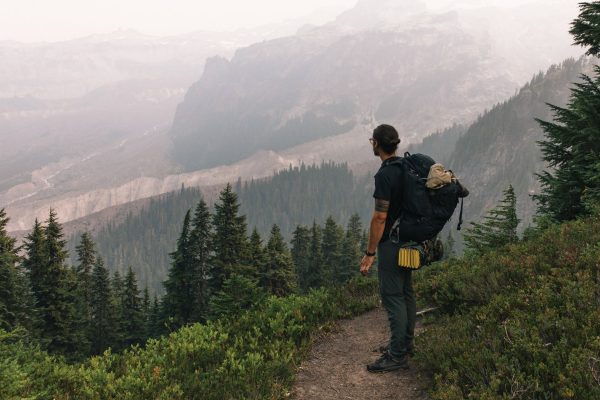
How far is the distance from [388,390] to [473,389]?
1.43 metres

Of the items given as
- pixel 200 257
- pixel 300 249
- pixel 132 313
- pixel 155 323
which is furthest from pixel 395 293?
pixel 300 249

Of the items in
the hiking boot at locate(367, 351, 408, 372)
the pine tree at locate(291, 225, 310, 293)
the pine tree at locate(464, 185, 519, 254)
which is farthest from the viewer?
the pine tree at locate(291, 225, 310, 293)

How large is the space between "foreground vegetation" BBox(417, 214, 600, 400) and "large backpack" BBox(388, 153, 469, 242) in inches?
65.0

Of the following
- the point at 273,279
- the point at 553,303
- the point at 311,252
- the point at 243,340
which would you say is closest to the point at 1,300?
the point at 273,279

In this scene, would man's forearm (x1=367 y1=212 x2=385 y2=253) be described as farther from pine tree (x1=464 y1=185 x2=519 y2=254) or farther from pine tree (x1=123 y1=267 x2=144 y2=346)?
pine tree (x1=123 y1=267 x2=144 y2=346)

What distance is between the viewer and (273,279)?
39.1 meters

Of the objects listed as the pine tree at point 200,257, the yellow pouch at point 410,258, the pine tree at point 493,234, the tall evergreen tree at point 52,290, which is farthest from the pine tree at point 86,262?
the yellow pouch at point 410,258

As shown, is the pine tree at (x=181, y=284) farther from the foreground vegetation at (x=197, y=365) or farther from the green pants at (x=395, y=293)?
the green pants at (x=395, y=293)

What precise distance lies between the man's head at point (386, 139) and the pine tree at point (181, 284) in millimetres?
31940

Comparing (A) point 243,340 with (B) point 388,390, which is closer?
(B) point 388,390

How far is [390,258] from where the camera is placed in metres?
5.93

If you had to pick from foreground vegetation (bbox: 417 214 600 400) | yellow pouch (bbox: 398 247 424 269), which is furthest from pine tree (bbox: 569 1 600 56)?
yellow pouch (bbox: 398 247 424 269)

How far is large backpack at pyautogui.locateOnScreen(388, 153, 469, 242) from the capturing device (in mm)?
5648

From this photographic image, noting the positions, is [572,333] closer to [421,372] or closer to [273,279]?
[421,372]
